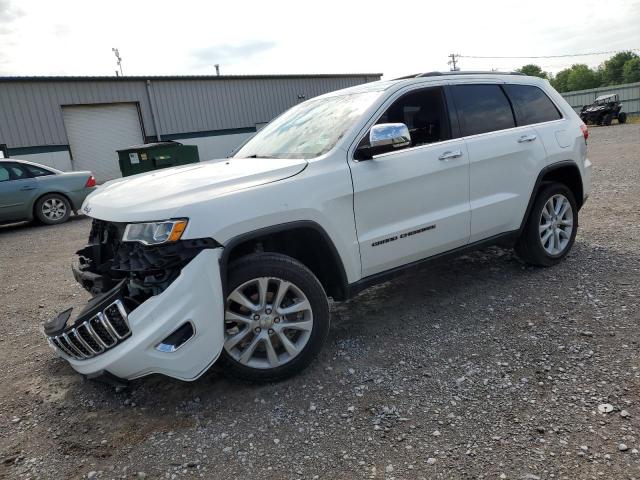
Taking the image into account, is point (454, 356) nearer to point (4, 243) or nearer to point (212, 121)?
point (4, 243)

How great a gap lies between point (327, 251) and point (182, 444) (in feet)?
4.57

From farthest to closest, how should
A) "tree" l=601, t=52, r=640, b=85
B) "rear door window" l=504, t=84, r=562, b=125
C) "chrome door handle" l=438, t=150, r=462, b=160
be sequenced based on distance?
1. "tree" l=601, t=52, r=640, b=85
2. "rear door window" l=504, t=84, r=562, b=125
3. "chrome door handle" l=438, t=150, r=462, b=160

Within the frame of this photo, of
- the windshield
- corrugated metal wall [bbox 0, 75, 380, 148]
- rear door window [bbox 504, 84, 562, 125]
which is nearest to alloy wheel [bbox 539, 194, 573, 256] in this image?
rear door window [bbox 504, 84, 562, 125]

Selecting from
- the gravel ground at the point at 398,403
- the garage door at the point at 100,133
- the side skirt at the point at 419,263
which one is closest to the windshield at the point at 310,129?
the side skirt at the point at 419,263

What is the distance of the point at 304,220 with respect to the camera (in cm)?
295

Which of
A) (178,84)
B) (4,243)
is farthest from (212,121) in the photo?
(4,243)

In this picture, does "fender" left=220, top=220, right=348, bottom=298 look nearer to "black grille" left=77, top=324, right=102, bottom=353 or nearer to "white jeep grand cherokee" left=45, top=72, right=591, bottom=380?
"white jeep grand cherokee" left=45, top=72, right=591, bottom=380

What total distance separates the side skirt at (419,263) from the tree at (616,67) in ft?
349

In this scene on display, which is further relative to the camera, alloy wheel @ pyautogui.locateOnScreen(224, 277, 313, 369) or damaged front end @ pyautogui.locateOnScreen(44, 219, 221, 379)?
alloy wheel @ pyautogui.locateOnScreen(224, 277, 313, 369)

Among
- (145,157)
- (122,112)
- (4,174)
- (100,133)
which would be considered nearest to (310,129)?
(4,174)

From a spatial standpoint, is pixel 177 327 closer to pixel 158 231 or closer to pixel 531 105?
pixel 158 231

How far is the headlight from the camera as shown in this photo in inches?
101

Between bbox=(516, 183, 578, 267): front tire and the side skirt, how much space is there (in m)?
0.20

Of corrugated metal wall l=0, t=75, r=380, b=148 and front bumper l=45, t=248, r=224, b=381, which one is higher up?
corrugated metal wall l=0, t=75, r=380, b=148
